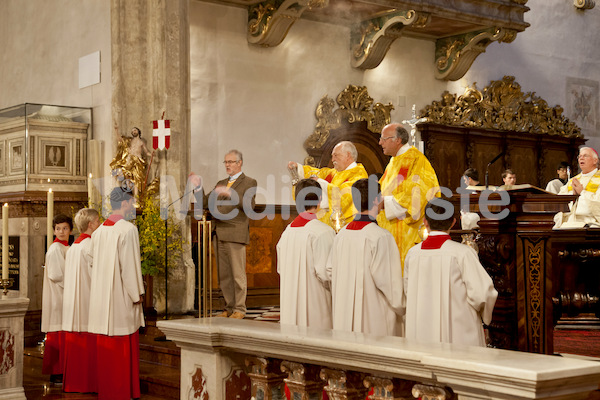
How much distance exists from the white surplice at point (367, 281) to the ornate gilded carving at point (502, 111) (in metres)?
8.52

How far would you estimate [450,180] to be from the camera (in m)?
14.1

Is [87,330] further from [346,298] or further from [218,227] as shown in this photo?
[346,298]

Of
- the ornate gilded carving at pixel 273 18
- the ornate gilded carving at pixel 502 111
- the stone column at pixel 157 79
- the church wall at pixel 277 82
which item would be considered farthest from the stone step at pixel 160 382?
the ornate gilded carving at pixel 502 111

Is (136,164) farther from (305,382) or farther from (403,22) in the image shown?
(305,382)

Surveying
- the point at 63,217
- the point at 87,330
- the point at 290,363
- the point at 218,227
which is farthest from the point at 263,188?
the point at 290,363

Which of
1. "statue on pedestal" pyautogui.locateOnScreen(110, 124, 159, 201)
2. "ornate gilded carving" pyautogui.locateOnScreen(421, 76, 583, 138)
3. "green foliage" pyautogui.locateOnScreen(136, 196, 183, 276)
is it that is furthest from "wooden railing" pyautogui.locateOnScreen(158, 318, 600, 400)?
"ornate gilded carving" pyautogui.locateOnScreen(421, 76, 583, 138)

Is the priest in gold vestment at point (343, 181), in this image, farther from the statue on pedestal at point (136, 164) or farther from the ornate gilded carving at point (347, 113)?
the ornate gilded carving at point (347, 113)

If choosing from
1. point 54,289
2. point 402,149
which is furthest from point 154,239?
point 402,149

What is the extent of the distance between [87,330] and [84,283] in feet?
1.48

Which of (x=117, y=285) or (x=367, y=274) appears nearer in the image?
(x=367, y=274)

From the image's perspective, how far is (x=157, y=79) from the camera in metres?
10.1

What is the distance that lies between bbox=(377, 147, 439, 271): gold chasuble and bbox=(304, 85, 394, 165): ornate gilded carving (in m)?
5.45

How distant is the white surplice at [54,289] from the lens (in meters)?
8.17

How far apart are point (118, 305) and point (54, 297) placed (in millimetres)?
1647
